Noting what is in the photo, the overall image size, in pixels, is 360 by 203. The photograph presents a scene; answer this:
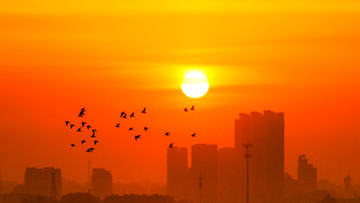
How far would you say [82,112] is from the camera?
270 ft
